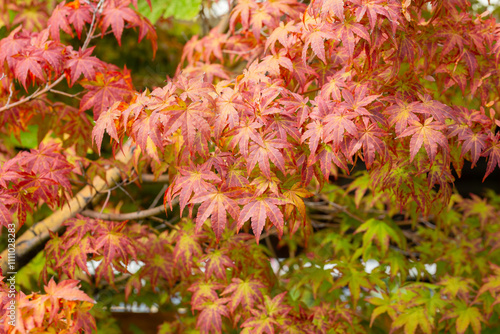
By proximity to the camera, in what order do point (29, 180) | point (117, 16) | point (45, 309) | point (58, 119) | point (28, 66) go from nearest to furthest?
point (45, 309)
point (29, 180)
point (28, 66)
point (117, 16)
point (58, 119)

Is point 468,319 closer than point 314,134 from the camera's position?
No

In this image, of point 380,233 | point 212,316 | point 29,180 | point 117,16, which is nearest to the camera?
point 29,180

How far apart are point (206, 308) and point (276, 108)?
41.1 inches

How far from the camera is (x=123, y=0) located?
222cm

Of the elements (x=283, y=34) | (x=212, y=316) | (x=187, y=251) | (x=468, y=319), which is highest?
(x=283, y=34)

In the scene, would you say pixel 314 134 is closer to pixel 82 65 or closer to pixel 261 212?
pixel 261 212

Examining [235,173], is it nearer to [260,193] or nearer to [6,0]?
[260,193]

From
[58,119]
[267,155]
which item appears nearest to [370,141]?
[267,155]

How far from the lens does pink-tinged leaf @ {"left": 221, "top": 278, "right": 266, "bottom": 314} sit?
6.66 ft

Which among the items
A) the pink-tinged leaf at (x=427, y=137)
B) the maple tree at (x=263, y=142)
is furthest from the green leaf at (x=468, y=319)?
the pink-tinged leaf at (x=427, y=137)

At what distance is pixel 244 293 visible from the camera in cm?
206

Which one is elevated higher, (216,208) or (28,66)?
(28,66)

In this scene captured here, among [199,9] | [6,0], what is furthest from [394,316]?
[6,0]

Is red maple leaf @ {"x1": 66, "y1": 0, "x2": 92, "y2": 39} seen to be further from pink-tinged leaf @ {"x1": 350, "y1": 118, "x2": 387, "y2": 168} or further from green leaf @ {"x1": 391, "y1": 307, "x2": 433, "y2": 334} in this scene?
green leaf @ {"x1": 391, "y1": 307, "x2": 433, "y2": 334}
